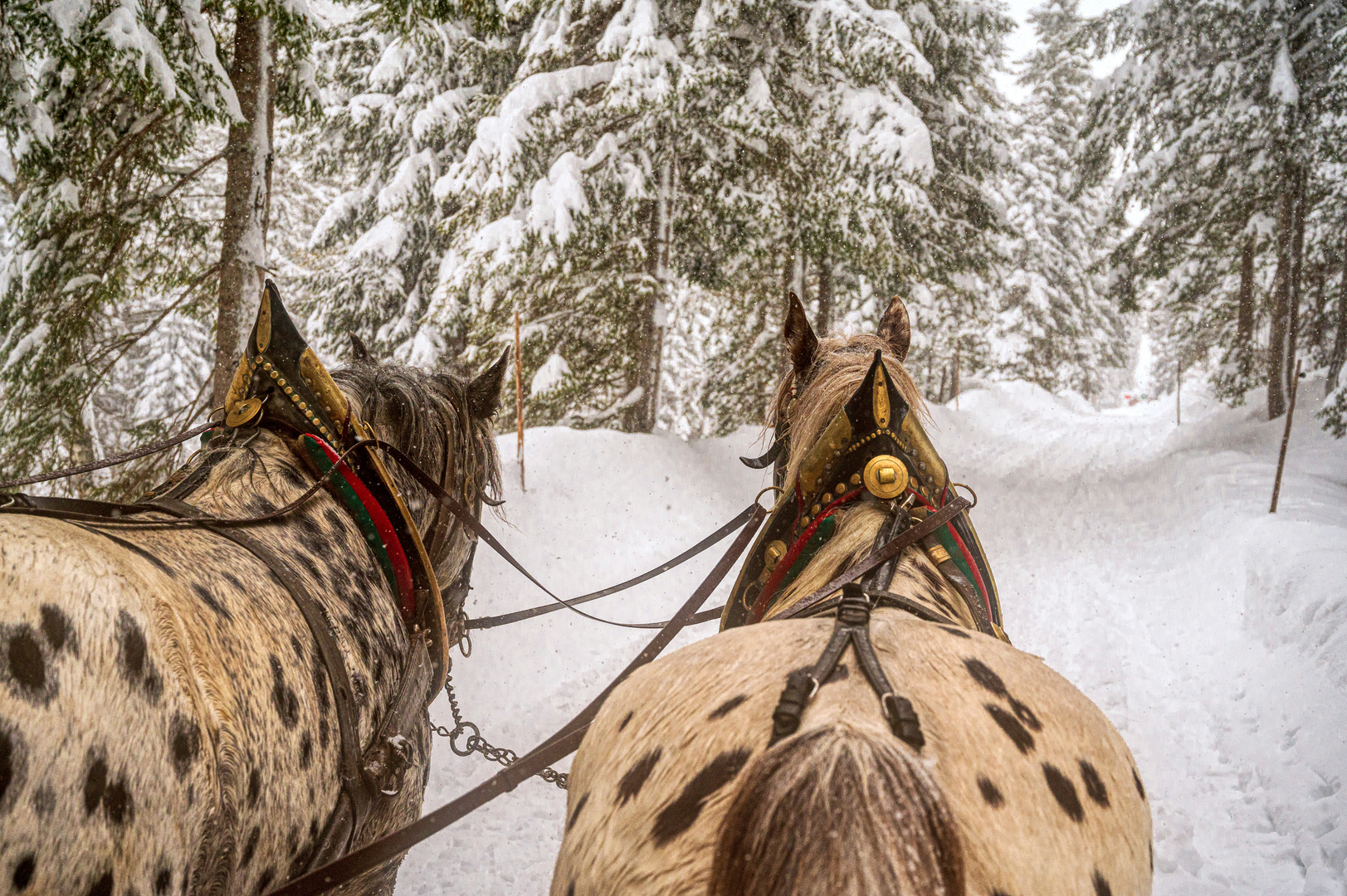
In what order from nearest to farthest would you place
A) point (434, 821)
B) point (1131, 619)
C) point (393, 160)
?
1. point (434, 821)
2. point (1131, 619)
3. point (393, 160)

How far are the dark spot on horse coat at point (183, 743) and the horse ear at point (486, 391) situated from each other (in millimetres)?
1672

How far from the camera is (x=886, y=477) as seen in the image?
6.89 ft

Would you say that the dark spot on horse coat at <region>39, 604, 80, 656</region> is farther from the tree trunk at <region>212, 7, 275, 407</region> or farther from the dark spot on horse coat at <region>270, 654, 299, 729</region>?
the tree trunk at <region>212, 7, 275, 407</region>

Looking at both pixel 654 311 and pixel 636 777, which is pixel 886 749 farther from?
pixel 654 311

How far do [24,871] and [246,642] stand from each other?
573mm

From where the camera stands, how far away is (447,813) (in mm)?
1706

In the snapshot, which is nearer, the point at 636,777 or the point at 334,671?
the point at 636,777

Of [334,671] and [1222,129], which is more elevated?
[1222,129]

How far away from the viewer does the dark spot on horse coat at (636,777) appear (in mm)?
1199

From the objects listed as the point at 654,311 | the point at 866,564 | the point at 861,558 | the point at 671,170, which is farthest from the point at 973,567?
the point at 671,170

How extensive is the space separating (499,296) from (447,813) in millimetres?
7787

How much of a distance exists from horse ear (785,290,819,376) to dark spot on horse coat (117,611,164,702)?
82.7 inches

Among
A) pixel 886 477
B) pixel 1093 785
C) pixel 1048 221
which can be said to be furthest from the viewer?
pixel 1048 221

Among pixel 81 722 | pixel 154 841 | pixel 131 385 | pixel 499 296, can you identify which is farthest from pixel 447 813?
pixel 131 385
